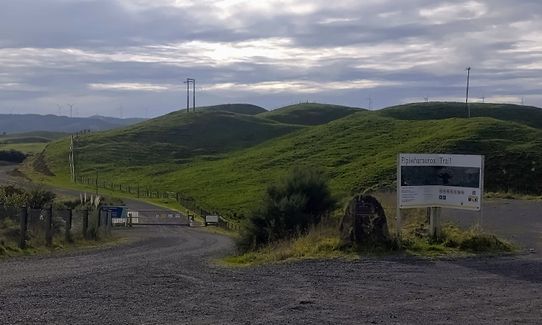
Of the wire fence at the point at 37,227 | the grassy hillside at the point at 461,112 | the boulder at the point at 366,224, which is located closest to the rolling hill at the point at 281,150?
the grassy hillside at the point at 461,112

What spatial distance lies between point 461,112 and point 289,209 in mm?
154848

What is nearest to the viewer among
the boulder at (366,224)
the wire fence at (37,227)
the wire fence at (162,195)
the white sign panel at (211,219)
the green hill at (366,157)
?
the boulder at (366,224)

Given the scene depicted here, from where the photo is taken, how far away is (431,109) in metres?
176

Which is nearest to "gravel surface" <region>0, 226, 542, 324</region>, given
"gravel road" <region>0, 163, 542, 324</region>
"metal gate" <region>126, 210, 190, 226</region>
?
"gravel road" <region>0, 163, 542, 324</region>

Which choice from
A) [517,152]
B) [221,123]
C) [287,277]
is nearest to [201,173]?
[517,152]

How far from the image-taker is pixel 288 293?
501 inches

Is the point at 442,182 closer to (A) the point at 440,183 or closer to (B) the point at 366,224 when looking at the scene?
(A) the point at 440,183

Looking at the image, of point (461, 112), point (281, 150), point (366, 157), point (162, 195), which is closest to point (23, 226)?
point (162, 195)

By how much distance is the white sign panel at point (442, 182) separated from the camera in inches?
761

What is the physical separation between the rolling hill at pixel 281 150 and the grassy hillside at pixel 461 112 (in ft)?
1.18

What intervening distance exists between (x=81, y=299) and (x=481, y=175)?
35.3ft

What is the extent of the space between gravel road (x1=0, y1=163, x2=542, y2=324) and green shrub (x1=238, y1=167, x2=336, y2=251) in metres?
4.97

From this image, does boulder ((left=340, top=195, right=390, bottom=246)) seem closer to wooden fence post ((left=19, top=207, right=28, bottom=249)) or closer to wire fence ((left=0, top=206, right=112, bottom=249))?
wooden fence post ((left=19, top=207, right=28, bottom=249))

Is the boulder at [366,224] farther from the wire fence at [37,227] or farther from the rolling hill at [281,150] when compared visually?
the rolling hill at [281,150]
